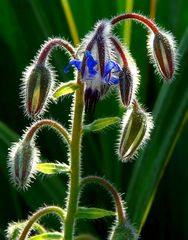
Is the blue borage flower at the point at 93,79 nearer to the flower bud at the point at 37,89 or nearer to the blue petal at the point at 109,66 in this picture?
the blue petal at the point at 109,66

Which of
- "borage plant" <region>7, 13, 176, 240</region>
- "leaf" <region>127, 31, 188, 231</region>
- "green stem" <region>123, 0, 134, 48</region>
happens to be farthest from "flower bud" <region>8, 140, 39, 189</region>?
"green stem" <region>123, 0, 134, 48</region>

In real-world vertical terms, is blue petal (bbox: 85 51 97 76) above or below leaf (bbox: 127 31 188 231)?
above

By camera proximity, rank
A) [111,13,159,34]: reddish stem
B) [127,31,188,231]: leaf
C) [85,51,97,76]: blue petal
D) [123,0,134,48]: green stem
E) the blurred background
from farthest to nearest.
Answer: [123,0,134,48]: green stem → the blurred background → [127,31,188,231]: leaf → [111,13,159,34]: reddish stem → [85,51,97,76]: blue petal

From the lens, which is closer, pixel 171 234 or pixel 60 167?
pixel 60 167

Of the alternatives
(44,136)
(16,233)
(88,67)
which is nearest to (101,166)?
(44,136)

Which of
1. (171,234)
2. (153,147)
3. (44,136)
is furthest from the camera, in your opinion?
(44,136)

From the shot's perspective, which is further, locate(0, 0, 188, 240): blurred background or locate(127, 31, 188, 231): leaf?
locate(0, 0, 188, 240): blurred background

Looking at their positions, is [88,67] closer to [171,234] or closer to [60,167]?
[60,167]

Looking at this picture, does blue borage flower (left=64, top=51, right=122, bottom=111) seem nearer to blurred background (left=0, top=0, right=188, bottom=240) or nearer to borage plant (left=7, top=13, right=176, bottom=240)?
borage plant (left=7, top=13, right=176, bottom=240)

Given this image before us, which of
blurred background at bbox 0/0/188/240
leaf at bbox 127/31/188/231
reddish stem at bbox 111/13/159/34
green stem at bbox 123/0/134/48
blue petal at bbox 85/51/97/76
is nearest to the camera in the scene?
blue petal at bbox 85/51/97/76
